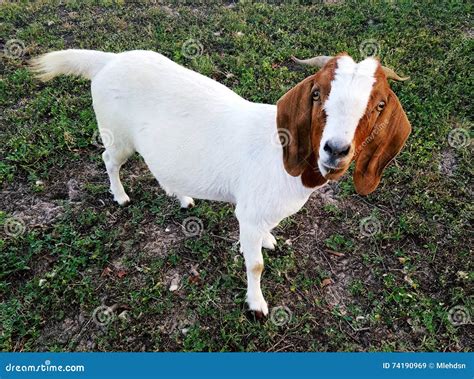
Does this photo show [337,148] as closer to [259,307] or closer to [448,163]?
[259,307]

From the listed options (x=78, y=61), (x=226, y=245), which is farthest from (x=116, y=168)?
(x=226, y=245)

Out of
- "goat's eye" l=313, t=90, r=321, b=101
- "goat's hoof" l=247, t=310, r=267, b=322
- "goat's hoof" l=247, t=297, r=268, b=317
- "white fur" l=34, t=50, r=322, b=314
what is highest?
"goat's eye" l=313, t=90, r=321, b=101

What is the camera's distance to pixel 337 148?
2.13 m

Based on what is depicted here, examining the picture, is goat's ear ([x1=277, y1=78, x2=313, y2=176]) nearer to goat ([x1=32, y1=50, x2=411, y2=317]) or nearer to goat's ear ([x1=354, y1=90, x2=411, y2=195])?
goat ([x1=32, y1=50, x2=411, y2=317])

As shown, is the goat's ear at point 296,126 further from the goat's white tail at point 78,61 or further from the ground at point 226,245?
the goat's white tail at point 78,61

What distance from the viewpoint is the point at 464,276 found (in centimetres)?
388

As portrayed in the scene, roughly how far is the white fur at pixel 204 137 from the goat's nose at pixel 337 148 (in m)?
0.70

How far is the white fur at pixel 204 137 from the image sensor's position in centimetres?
298

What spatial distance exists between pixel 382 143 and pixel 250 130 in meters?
0.98

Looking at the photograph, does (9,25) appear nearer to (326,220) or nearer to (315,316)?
(326,220)

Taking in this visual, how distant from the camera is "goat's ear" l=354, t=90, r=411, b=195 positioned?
240 centimetres

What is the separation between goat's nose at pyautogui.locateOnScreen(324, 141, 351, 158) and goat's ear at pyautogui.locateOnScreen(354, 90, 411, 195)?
0.37 m

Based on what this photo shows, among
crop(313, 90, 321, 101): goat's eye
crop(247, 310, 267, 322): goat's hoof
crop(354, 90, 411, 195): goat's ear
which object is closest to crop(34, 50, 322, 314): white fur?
crop(247, 310, 267, 322): goat's hoof

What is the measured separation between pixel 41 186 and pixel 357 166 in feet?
11.9
